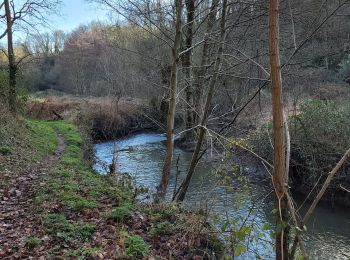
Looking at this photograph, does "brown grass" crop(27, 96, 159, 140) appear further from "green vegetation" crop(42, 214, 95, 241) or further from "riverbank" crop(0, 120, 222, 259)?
"green vegetation" crop(42, 214, 95, 241)

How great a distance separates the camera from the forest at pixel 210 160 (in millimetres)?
4750

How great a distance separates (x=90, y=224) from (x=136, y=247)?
103 centimetres

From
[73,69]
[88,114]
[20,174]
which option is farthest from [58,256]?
[73,69]

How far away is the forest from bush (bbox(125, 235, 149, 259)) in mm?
28

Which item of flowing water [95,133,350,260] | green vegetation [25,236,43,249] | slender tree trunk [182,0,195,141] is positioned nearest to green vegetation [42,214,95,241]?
green vegetation [25,236,43,249]

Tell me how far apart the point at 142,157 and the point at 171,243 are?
10655mm

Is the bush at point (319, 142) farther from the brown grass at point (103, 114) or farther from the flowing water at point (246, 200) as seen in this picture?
the brown grass at point (103, 114)

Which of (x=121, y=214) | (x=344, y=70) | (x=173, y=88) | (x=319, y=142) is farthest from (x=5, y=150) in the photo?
(x=344, y=70)

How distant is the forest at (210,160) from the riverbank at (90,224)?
3 centimetres

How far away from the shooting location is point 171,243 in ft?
20.7

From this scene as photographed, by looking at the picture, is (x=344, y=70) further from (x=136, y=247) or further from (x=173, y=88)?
(x=136, y=247)

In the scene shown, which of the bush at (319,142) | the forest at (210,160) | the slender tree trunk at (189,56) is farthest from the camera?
the bush at (319,142)

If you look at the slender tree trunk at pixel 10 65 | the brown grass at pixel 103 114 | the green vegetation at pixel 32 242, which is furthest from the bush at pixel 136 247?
the brown grass at pixel 103 114

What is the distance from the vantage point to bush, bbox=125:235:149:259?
546 cm
